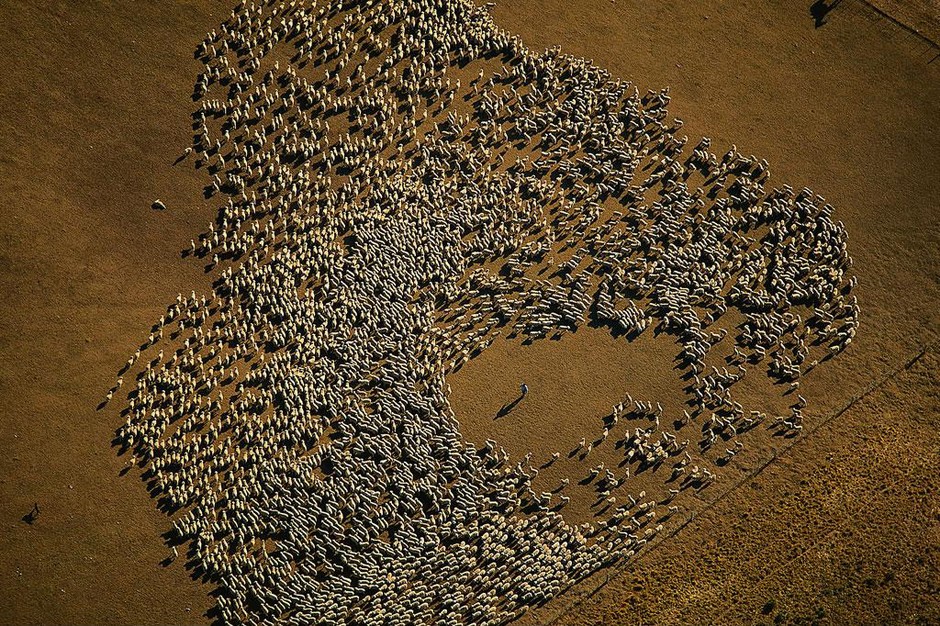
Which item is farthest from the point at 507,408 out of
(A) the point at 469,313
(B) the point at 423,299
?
(B) the point at 423,299

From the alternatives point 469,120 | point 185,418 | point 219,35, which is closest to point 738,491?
point 469,120

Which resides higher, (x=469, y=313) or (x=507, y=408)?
(x=469, y=313)

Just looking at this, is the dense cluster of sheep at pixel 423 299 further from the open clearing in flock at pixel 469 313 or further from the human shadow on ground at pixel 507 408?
the human shadow on ground at pixel 507 408

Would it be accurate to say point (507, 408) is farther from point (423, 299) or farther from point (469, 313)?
point (423, 299)

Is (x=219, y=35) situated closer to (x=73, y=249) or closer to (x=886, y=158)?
(x=73, y=249)

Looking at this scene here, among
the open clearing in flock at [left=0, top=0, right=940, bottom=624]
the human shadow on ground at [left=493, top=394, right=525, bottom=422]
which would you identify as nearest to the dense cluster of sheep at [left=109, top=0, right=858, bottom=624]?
the open clearing in flock at [left=0, top=0, right=940, bottom=624]

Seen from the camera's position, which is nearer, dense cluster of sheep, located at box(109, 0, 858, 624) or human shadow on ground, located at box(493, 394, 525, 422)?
dense cluster of sheep, located at box(109, 0, 858, 624)

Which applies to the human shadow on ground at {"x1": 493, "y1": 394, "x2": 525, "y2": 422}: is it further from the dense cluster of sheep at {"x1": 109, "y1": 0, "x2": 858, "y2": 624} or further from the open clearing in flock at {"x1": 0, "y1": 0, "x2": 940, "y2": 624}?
the dense cluster of sheep at {"x1": 109, "y1": 0, "x2": 858, "y2": 624}
